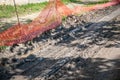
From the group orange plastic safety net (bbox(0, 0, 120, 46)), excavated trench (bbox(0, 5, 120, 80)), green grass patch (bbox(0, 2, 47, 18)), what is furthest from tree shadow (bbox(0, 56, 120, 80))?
green grass patch (bbox(0, 2, 47, 18))

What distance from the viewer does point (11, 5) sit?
68.5ft

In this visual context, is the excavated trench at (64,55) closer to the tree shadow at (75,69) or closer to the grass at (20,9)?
the tree shadow at (75,69)

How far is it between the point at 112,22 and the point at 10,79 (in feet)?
30.5

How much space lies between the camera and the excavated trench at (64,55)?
842 centimetres

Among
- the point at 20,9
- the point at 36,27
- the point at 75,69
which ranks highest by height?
the point at 20,9

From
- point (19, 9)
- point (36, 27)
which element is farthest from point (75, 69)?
point (19, 9)

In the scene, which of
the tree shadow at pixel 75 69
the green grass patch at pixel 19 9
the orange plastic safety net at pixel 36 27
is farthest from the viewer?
the green grass patch at pixel 19 9

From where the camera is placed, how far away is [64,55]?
1011cm

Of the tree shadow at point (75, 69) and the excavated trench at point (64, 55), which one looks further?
the excavated trench at point (64, 55)

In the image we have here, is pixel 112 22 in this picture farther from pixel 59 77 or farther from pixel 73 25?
pixel 59 77

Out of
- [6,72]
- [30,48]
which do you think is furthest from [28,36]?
[6,72]

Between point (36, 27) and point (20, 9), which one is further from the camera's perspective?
point (20, 9)

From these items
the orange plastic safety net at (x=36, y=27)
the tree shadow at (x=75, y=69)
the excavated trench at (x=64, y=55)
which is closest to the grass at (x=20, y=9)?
the orange plastic safety net at (x=36, y=27)

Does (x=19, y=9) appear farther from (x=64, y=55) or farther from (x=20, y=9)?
(x=64, y=55)
